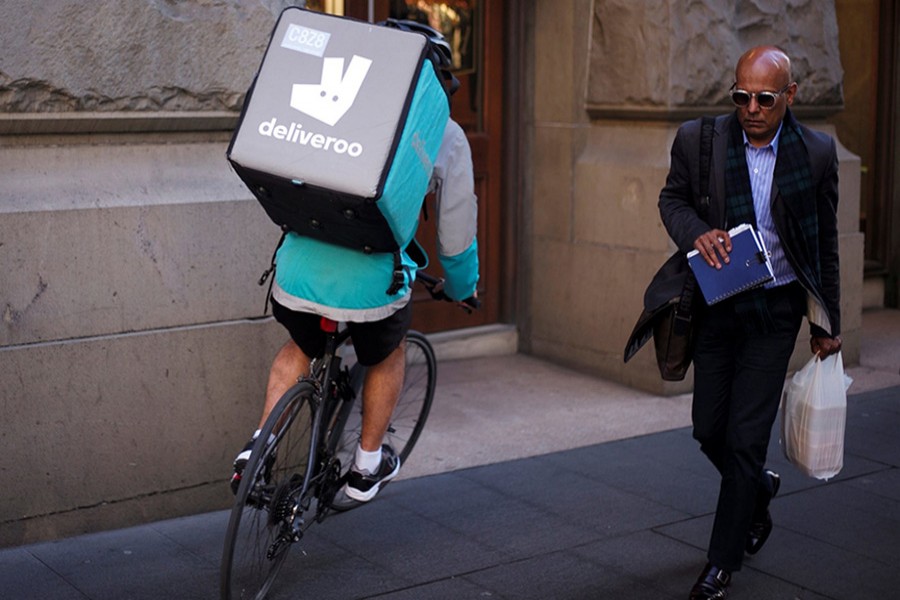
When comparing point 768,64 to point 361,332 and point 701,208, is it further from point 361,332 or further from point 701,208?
point 361,332

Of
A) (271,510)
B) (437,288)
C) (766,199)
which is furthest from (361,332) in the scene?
(766,199)

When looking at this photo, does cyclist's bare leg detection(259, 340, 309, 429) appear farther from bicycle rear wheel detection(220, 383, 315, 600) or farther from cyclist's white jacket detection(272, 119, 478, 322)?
cyclist's white jacket detection(272, 119, 478, 322)

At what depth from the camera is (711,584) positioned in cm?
449

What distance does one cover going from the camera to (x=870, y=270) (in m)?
9.99

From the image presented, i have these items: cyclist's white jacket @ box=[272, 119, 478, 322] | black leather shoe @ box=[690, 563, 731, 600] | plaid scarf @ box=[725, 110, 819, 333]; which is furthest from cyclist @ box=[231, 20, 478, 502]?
black leather shoe @ box=[690, 563, 731, 600]

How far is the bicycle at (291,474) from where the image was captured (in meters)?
4.18

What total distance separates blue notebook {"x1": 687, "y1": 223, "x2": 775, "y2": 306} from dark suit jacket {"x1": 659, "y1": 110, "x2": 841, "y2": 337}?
144mm

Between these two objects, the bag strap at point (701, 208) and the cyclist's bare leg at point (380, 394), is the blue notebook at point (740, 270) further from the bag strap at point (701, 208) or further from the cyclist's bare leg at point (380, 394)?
the cyclist's bare leg at point (380, 394)

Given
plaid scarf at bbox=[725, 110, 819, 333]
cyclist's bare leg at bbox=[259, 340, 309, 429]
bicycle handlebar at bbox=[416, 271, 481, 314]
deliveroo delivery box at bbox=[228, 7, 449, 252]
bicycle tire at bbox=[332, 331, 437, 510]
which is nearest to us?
deliveroo delivery box at bbox=[228, 7, 449, 252]

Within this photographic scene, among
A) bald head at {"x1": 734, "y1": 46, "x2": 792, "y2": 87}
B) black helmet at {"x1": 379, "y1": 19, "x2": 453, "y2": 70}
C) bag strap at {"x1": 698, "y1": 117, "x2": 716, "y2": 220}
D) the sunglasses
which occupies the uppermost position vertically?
black helmet at {"x1": 379, "y1": 19, "x2": 453, "y2": 70}

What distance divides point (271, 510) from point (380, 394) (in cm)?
63

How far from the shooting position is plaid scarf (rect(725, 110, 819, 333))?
14.4ft

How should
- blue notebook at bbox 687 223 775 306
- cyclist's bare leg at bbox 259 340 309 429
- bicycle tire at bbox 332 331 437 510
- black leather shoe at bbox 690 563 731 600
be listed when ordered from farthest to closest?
bicycle tire at bbox 332 331 437 510
cyclist's bare leg at bbox 259 340 309 429
black leather shoe at bbox 690 563 731 600
blue notebook at bbox 687 223 775 306

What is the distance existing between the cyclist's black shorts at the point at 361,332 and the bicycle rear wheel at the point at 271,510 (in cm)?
18
